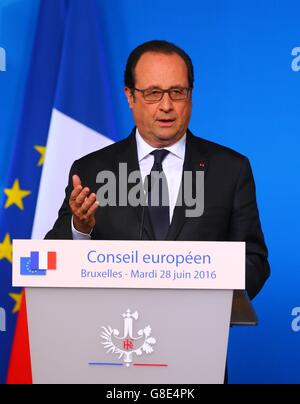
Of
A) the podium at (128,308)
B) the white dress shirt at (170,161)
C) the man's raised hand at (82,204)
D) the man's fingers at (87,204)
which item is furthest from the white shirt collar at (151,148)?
the podium at (128,308)

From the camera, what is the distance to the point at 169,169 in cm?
284

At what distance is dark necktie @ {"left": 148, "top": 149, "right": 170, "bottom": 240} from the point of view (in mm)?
2613

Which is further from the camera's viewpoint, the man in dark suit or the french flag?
the man in dark suit

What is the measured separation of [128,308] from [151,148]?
1.24m

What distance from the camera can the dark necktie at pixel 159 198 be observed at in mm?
2613

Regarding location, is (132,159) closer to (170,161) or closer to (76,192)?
(170,161)

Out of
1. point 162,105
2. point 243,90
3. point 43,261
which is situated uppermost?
point 243,90

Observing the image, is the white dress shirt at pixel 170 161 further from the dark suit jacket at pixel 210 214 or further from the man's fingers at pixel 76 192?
the man's fingers at pixel 76 192

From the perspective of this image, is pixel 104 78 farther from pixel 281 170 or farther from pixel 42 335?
pixel 42 335

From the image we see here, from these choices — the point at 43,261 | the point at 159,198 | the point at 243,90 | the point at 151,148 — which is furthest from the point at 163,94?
the point at 43,261

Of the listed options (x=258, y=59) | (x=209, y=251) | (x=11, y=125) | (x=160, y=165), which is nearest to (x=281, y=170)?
(x=258, y=59)

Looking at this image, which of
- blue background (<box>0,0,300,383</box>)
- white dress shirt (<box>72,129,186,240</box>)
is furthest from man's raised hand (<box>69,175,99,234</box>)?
blue background (<box>0,0,300,383</box>)

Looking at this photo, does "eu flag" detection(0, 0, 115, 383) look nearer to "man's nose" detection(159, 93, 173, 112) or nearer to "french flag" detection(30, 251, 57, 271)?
"man's nose" detection(159, 93, 173, 112)

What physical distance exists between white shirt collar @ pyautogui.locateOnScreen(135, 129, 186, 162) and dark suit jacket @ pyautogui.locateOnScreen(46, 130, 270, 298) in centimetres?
2
